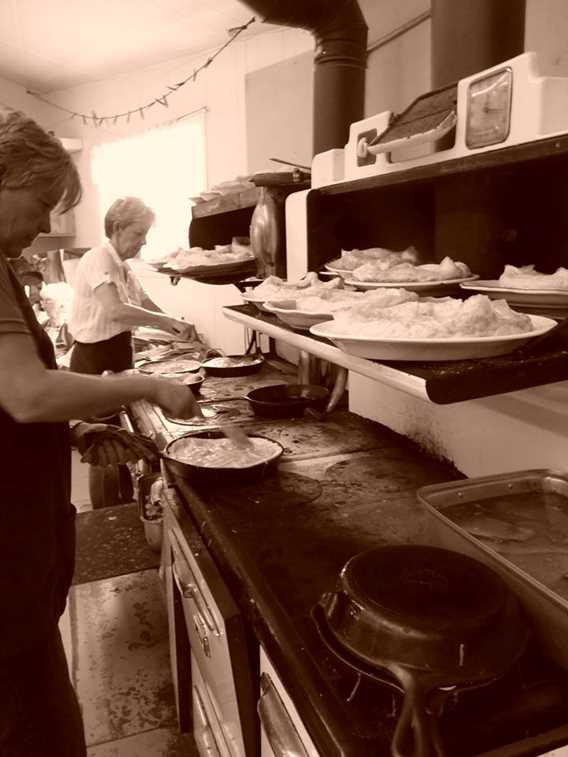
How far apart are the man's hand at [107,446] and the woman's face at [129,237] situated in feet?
6.91

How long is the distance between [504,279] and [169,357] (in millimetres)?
2775

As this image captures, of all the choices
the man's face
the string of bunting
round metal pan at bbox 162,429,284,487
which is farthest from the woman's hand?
the string of bunting

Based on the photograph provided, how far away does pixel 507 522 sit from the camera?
1.22 m

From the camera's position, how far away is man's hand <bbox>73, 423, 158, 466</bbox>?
175 centimetres

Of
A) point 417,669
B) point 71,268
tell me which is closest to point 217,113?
point 71,268

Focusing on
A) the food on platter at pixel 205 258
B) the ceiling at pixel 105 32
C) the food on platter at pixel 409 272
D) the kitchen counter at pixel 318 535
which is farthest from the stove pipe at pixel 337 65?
the food on platter at pixel 409 272

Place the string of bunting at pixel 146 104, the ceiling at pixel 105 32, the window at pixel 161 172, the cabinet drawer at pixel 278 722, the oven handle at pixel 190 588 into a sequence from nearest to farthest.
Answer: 1. the cabinet drawer at pixel 278 722
2. the oven handle at pixel 190 588
3. the ceiling at pixel 105 32
4. the string of bunting at pixel 146 104
5. the window at pixel 161 172

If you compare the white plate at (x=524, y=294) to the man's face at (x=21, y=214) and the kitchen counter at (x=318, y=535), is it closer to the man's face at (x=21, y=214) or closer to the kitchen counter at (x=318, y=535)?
the kitchen counter at (x=318, y=535)

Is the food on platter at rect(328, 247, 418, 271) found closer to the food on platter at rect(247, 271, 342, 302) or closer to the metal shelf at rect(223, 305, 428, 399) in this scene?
the food on platter at rect(247, 271, 342, 302)

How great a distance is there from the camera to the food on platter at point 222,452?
5.88 ft

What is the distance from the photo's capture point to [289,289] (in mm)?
1792

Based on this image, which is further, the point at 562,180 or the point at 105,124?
the point at 105,124

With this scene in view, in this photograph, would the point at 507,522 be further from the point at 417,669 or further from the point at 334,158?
the point at 334,158

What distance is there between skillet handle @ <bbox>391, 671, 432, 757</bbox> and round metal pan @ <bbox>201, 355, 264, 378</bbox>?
236cm
